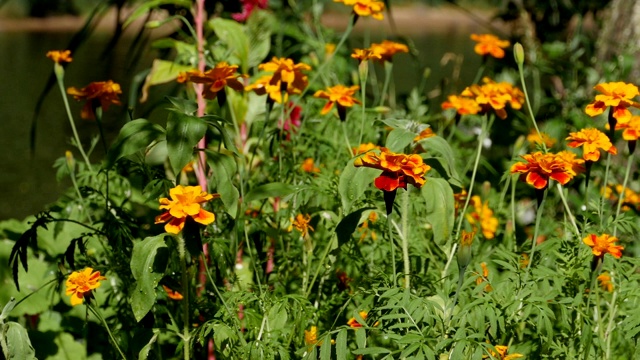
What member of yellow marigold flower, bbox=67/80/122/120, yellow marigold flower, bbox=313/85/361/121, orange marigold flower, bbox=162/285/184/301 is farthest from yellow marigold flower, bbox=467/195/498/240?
yellow marigold flower, bbox=67/80/122/120

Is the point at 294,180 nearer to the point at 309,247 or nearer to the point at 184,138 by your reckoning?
the point at 309,247

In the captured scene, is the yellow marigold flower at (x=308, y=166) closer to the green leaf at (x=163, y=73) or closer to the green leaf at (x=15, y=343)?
the green leaf at (x=163, y=73)

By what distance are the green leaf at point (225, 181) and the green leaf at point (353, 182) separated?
0.50 feet

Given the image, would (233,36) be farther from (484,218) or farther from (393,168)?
(393,168)

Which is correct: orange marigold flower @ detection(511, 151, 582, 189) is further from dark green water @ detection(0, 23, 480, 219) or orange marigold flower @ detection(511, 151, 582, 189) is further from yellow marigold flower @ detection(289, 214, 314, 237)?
dark green water @ detection(0, 23, 480, 219)

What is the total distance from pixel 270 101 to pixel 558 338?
0.65 meters

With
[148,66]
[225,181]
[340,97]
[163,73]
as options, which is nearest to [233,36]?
[163,73]

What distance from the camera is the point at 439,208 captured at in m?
1.15

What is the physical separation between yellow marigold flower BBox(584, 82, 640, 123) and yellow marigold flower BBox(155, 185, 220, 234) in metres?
0.62

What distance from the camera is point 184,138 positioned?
1.09 m

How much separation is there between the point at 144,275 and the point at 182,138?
193 mm

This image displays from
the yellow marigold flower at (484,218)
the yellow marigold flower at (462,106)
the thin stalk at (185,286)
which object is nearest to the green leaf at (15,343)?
the thin stalk at (185,286)

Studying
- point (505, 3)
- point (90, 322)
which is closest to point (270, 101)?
point (90, 322)

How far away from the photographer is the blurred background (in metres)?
2.12
